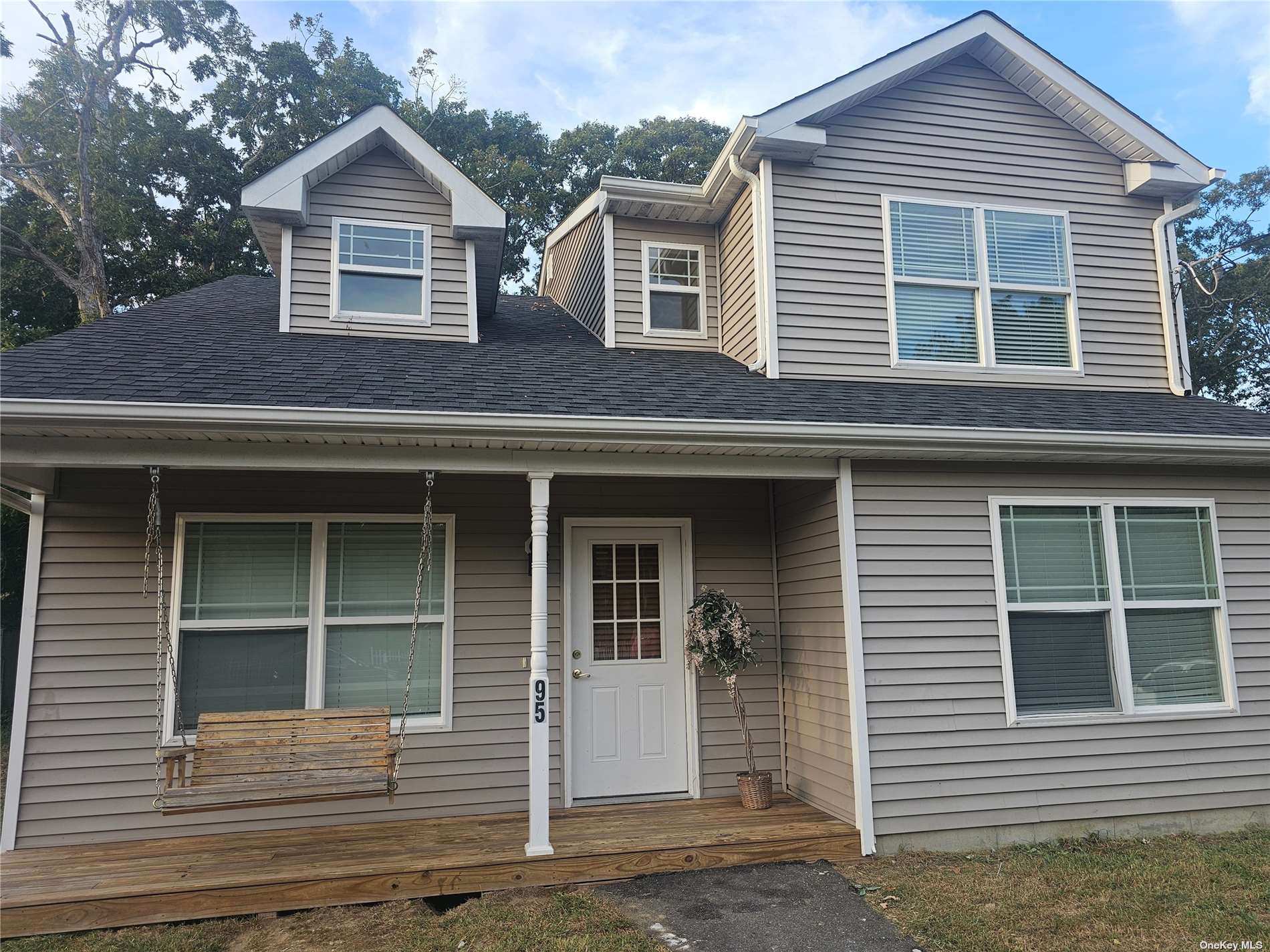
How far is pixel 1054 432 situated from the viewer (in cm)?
540

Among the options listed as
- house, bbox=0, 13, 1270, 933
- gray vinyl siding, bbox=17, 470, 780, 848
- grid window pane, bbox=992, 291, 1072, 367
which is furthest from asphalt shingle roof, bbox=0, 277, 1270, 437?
gray vinyl siding, bbox=17, 470, 780, 848

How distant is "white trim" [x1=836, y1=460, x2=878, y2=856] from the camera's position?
16.8 ft

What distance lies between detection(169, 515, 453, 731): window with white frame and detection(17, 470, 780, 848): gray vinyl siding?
0.14 metres

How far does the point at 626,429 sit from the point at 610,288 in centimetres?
267

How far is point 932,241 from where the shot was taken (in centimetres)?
652

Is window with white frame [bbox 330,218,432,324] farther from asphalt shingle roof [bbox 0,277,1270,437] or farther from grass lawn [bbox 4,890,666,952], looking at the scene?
grass lawn [bbox 4,890,666,952]

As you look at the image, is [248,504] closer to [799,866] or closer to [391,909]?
[391,909]

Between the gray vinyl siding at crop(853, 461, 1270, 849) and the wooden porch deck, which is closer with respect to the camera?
the wooden porch deck

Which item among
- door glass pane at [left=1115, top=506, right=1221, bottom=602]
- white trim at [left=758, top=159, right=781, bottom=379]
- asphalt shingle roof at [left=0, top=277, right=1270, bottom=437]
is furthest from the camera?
white trim at [left=758, top=159, right=781, bottom=379]

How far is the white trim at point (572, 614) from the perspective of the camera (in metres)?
5.93

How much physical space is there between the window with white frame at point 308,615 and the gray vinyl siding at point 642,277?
8.37 ft

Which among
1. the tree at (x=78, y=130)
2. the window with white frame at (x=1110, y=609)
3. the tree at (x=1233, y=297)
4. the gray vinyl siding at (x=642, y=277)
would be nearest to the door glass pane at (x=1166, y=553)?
the window with white frame at (x=1110, y=609)

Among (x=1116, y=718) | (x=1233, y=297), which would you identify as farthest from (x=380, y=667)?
(x=1233, y=297)

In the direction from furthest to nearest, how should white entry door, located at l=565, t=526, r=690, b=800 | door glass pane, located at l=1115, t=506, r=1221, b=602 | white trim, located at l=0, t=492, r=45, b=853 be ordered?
white entry door, located at l=565, t=526, r=690, b=800
door glass pane, located at l=1115, t=506, r=1221, b=602
white trim, located at l=0, t=492, r=45, b=853
